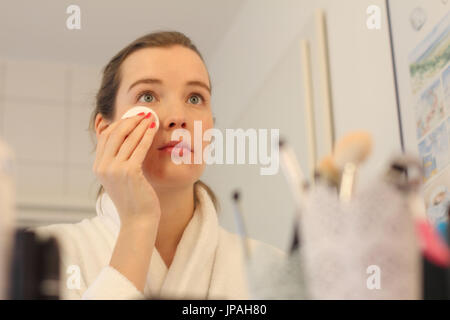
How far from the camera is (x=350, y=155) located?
1.90 feet

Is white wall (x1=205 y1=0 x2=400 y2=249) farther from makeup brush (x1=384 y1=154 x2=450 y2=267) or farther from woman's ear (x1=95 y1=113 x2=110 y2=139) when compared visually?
makeup brush (x1=384 y1=154 x2=450 y2=267)

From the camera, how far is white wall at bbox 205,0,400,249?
83cm

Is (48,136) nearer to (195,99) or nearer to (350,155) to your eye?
(195,99)

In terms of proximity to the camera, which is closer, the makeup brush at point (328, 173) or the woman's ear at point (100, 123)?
the makeup brush at point (328, 173)

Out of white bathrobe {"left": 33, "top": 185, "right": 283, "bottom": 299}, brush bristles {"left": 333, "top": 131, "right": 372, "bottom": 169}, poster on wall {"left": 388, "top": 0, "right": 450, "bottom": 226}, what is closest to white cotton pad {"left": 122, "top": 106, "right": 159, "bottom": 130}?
white bathrobe {"left": 33, "top": 185, "right": 283, "bottom": 299}

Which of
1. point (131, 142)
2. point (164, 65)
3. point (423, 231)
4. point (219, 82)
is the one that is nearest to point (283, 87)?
point (219, 82)

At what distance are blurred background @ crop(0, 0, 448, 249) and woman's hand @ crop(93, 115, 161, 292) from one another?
0.44 feet

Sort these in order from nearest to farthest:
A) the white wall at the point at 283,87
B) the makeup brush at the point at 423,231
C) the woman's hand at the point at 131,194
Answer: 1. the makeup brush at the point at 423,231
2. the woman's hand at the point at 131,194
3. the white wall at the point at 283,87

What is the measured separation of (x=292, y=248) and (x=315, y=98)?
0.44 meters

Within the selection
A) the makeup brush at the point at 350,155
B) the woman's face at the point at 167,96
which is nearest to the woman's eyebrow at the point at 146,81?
the woman's face at the point at 167,96

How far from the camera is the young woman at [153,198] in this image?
0.64 metres

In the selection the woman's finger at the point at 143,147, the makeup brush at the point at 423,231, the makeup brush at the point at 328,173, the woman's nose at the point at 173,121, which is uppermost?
the woman's nose at the point at 173,121

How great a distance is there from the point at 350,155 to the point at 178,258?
0.25 metres

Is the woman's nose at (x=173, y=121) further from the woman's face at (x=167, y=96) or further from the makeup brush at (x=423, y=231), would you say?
the makeup brush at (x=423, y=231)
